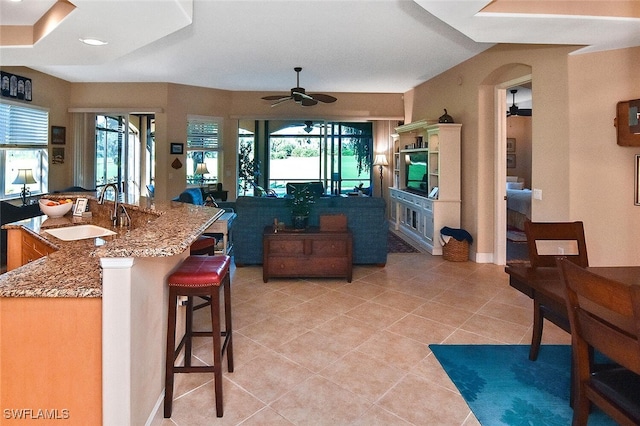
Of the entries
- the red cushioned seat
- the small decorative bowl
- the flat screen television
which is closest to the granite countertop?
the red cushioned seat

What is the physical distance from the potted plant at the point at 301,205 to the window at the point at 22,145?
3.91 meters

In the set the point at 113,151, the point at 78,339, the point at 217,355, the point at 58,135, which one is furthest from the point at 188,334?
the point at 113,151

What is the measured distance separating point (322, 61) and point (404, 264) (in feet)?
10.2

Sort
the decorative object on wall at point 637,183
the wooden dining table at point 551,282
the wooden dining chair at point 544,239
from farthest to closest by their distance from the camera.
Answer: the decorative object on wall at point 637,183 < the wooden dining chair at point 544,239 < the wooden dining table at point 551,282

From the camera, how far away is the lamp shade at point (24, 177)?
5.21m

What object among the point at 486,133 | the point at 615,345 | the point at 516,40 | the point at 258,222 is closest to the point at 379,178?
the point at 486,133

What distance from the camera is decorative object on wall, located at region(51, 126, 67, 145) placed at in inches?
255

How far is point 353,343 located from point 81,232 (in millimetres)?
2287

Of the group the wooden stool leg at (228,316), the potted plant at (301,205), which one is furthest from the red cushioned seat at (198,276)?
the potted plant at (301,205)

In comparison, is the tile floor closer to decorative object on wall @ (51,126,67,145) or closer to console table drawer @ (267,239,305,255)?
console table drawer @ (267,239,305,255)

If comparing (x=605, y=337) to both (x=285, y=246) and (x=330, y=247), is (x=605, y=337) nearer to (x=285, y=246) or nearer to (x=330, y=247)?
(x=330, y=247)

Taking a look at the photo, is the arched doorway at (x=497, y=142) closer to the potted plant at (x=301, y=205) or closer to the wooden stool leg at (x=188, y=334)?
the potted plant at (x=301, y=205)

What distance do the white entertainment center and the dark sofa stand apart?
131cm

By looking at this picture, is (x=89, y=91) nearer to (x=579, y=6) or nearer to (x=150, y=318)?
(x=150, y=318)
